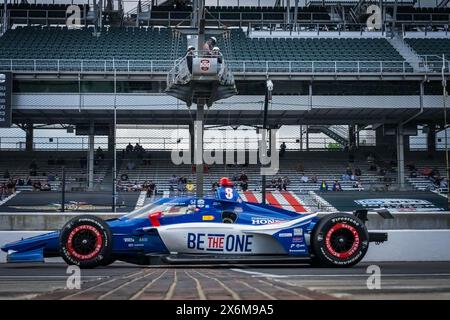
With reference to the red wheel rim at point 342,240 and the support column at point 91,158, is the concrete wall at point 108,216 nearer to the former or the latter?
the support column at point 91,158

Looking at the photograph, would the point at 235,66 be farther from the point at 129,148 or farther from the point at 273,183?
the point at 273,183

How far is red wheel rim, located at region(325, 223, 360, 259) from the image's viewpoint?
10.8 m

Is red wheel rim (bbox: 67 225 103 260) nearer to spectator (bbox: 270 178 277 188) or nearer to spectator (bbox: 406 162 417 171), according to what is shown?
spectator (bbox: 270 178 277 188)

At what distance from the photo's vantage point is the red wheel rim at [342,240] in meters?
10.8

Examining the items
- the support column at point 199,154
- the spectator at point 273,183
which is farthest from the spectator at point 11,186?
the spectator at point 273,183

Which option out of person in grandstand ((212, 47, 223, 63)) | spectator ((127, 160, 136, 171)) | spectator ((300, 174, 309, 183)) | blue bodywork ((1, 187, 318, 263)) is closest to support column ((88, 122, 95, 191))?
spectator ((127, 160, 136, 171))

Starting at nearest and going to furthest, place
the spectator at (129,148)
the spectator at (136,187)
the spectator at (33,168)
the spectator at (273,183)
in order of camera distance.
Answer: the spectator at (136,187) < the spectator at (273,183) < the spectator at (33,168) < the spectator at (129,148)

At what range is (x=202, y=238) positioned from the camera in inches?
436

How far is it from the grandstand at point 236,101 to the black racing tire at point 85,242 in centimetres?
1292

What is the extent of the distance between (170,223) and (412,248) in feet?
21.1

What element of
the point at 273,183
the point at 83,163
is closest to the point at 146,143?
the point at 83,163

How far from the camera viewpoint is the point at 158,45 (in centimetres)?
3441
